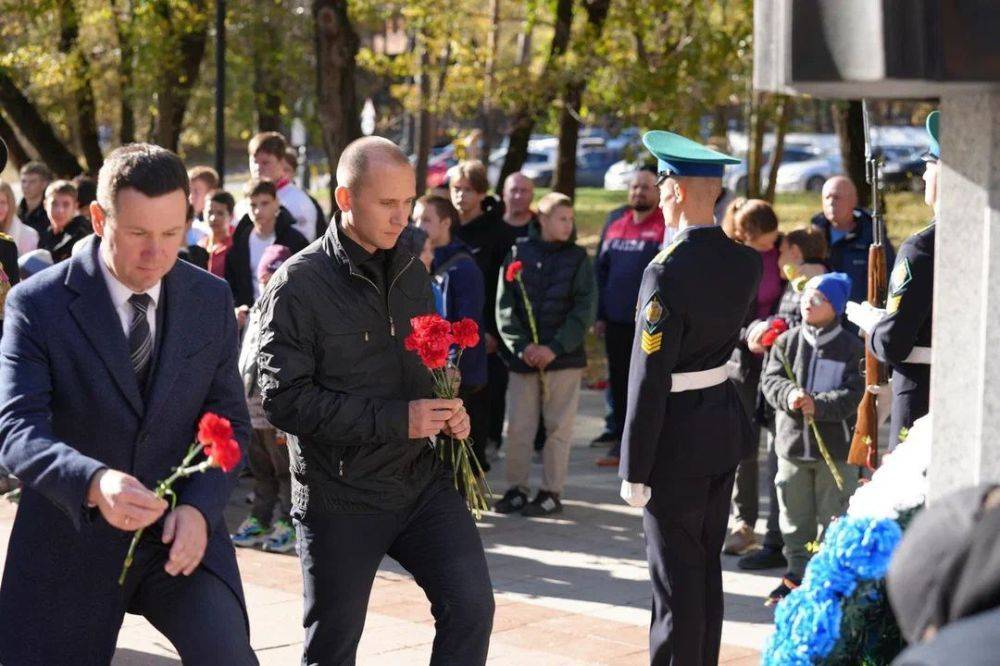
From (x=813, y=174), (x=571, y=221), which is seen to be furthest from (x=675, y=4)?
(x=813, y=174)

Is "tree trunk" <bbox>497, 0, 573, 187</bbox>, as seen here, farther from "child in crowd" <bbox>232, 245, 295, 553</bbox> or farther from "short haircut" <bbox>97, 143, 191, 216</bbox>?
"short haircut" <bbox>97, 143, 191, 216</bbox>

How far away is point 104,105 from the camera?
27969 millimetres

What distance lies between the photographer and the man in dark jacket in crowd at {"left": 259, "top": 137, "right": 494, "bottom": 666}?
4793 mm

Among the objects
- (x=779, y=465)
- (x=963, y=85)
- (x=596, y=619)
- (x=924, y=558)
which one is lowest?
(x=596, y=619)

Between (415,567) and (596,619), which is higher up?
(415,567)

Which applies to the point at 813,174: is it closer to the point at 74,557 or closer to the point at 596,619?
the point at 596,619

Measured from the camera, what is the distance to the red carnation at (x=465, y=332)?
16.9 feet

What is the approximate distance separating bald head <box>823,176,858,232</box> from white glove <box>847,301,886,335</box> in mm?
4012

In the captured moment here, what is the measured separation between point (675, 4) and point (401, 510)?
13.6 meters

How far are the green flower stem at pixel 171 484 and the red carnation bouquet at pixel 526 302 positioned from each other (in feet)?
18.7

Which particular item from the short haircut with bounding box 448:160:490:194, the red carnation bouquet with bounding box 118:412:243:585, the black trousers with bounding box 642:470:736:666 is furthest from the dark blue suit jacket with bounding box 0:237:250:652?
the short haircut with bounding box 448:160:490:194

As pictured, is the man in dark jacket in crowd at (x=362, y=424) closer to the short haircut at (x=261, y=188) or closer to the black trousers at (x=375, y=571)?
the black trousers at (x=375, y=571)

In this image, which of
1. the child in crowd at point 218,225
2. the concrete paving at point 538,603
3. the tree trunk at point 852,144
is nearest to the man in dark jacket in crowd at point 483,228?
the child in crowd at point 218,225

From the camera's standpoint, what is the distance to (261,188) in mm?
9492
